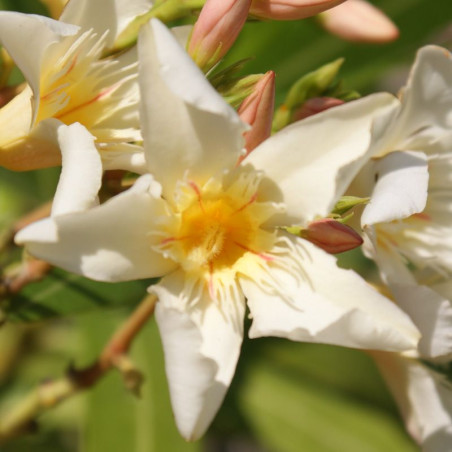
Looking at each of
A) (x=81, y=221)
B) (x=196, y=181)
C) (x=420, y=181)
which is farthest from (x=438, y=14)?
(x=81, y=221)

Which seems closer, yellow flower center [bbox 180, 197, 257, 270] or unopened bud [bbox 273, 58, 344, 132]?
yellow flower center [bbox 180, 197, 257, 270]

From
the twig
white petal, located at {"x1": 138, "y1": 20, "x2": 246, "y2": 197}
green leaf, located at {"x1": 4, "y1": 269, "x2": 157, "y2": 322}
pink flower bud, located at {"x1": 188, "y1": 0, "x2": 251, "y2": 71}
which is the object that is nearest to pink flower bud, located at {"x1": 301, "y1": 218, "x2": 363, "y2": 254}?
white petal, located at {"x1": 138, "y1": 20, "x2": 246, "y2": 197}

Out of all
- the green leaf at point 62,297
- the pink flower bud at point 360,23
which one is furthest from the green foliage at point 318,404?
the pink flower bud at point 360,23

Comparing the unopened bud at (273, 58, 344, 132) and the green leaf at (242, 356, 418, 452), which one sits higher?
the unopened bud at (273, 58, 344, 132)

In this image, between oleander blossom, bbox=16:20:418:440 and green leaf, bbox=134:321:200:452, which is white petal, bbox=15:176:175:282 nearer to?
oleander blossom, bbox=16:20:418:440

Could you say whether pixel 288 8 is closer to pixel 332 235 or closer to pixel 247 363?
pixel 332 235

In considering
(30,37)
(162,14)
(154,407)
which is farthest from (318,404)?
(30,37)

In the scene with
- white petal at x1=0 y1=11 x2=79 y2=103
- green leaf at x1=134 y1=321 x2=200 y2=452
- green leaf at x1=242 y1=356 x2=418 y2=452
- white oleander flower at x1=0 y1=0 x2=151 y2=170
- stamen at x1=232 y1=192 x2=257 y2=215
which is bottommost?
green leaf at x1=242 y1=356 x2=418 y2=452
